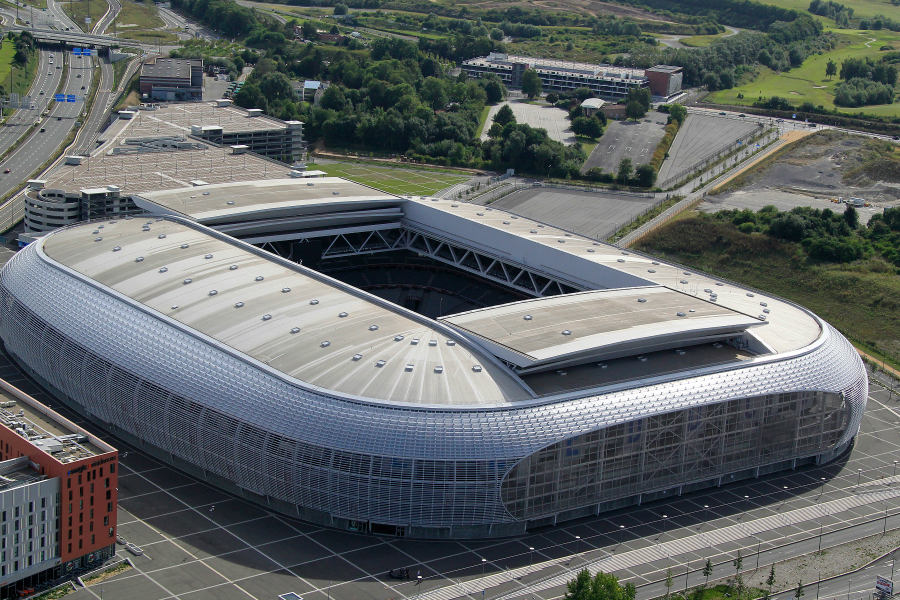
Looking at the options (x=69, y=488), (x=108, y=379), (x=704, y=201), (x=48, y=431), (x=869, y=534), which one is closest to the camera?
(x=69, y=488)

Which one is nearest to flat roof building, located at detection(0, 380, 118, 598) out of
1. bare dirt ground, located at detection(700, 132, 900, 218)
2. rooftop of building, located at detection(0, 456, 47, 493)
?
rooftop of building, located at detection(0, 456, 47, 493)

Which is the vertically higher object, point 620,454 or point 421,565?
point 620,454

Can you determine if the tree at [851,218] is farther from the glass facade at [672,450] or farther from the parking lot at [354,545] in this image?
the parking lot at [354,545]

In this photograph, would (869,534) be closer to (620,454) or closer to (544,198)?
(620,454)

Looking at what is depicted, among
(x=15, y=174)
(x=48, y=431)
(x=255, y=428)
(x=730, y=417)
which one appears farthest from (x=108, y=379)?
(x=15, y=174)

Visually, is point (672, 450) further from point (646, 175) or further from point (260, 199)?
point (646, 175)

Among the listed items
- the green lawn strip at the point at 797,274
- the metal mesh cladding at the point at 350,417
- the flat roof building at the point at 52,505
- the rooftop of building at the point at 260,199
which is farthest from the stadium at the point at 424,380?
the green lawn strip at the point at 797,274

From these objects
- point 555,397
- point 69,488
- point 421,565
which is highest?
point 555,397
